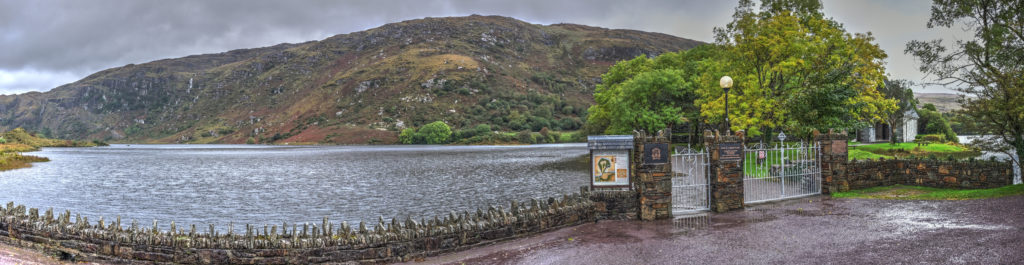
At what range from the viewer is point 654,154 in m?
12.6

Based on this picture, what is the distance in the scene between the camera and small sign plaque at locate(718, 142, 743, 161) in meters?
13.5

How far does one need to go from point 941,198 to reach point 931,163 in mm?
5077

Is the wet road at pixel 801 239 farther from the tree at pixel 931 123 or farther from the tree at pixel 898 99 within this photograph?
the tree at pixel 931 123

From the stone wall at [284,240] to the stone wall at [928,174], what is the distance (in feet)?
39.3

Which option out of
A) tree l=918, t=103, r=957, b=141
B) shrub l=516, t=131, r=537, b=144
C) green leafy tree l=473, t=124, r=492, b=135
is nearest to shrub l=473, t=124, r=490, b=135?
green leafy tree l=473, t=124, r=492, b=135

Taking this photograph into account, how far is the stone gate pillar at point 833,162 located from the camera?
16438mm

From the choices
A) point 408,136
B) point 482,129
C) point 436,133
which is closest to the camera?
point 436,133

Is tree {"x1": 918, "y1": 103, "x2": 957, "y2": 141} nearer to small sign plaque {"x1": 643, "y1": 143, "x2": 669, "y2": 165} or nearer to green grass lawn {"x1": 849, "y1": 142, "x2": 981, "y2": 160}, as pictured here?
green grass lawn {"x1": 849, "y1": 142, "x2": 981, "y2": 160}

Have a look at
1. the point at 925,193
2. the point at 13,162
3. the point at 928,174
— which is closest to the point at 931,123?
the point at 928,174

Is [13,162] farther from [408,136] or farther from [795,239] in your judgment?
[408,136]

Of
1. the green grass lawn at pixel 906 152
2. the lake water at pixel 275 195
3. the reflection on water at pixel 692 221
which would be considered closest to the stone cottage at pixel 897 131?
the green grass lawn at pixel 906 152

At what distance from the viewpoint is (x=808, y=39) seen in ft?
102

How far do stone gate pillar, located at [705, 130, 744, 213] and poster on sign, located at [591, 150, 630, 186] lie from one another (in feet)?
8.16

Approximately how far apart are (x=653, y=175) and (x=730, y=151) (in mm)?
2537
